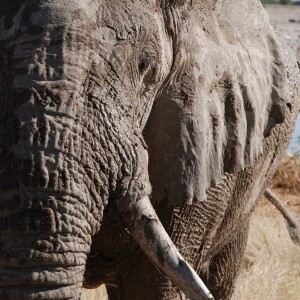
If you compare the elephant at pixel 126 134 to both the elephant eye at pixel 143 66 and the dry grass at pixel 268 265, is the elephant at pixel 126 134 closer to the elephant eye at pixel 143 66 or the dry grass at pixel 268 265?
the elephant eye at pixel 143 66

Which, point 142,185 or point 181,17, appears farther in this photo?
point 181,17

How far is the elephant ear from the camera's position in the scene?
4371 mm

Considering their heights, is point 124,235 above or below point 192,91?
below

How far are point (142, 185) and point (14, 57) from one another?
0.55m

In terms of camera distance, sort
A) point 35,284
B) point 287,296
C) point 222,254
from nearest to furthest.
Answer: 1. point 35,284
2. point 222,254
3. point 287,296

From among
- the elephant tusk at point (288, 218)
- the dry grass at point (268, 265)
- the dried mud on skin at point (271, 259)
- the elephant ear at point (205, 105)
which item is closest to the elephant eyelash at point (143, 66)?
the elephant ear at point (205, 105)

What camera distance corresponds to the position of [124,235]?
441cm

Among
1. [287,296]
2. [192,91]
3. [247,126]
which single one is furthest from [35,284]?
[287,296]

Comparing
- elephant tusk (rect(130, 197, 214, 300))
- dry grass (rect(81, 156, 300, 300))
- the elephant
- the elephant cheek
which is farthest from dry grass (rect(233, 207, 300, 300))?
the elephant cheek

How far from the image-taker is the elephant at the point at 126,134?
3.62 metres

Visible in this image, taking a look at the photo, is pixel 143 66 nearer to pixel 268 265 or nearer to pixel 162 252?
pixel 162 252

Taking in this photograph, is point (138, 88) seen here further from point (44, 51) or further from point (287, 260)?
point (287, 260)

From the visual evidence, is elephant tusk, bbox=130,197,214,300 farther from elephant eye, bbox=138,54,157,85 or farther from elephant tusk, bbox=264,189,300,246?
elephant tusk, bbox=264,189,300,246

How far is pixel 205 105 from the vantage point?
4.47 meters
